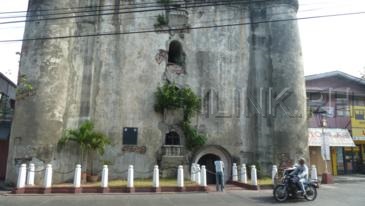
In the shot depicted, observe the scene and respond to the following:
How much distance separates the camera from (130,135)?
17047 millimetres

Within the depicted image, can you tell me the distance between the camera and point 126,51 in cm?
1784

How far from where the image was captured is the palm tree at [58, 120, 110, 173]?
51.2 feet

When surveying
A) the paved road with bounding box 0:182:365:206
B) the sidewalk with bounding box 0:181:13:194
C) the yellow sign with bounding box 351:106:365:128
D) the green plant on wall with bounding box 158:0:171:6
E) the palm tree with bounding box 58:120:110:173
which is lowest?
the paved road with bounding box 0:182:365:206

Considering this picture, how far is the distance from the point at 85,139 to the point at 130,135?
242 cm

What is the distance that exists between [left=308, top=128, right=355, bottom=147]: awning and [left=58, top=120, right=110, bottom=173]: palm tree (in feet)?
41.9

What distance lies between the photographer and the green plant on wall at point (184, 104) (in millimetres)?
17391

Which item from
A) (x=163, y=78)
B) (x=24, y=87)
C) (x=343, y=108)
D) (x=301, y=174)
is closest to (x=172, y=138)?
(x=163, y=78)

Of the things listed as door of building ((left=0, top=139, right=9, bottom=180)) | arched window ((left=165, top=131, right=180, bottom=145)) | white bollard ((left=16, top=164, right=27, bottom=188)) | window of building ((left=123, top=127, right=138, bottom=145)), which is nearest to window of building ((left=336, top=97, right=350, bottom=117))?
arched window ((left=165, top=131, right=180, bottom=145))

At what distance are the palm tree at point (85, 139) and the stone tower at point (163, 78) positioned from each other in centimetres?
43

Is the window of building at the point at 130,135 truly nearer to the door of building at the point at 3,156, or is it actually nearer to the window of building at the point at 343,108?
the door of building at the point at 3,156

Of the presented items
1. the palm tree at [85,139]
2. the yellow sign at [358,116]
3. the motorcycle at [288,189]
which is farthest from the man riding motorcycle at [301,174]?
the yellow sign at [358,116]

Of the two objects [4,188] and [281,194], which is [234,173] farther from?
[4,188]

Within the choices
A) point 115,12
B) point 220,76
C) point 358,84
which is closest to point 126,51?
point 115,12

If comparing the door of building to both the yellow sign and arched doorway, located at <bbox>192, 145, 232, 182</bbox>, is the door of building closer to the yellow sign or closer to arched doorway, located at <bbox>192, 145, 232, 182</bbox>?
arched doorway, located at <bbox>192, 145, 232, 182</bbox>
